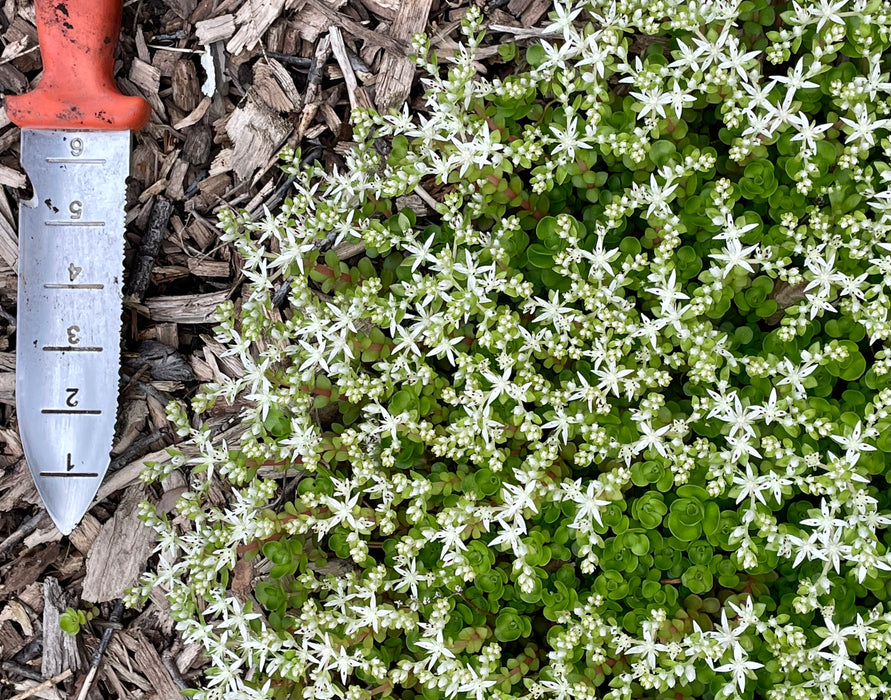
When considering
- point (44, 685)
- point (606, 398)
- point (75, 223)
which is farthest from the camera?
point (44, 685)

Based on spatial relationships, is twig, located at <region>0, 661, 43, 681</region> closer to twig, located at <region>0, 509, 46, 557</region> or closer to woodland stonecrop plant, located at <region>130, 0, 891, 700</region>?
twig, located at <region>0, 509, 46, 557</region>

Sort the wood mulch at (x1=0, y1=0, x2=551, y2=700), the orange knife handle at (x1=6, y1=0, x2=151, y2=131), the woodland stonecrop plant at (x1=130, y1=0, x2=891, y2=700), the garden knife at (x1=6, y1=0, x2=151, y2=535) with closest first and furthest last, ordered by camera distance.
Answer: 1. the woodland stonecrop plant at (x1=130, y1=0, x2=891, y2=700)
2. the orange knife handle at (x1=6, y1=0, x2=151, y2=131)
3. the garden knife at (x1=6, y1=0, x2=151, y2=535)
4. the wood mulch at (x1=0, y1=0, x2=551, y2=700)

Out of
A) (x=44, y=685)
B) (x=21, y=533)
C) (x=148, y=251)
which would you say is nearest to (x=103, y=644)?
(x=44, y=685)

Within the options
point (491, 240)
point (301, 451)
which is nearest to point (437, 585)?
point (301, 451)

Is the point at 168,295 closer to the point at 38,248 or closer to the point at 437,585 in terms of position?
the point at 38,248

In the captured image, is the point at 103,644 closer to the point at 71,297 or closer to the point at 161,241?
the point at 71,297

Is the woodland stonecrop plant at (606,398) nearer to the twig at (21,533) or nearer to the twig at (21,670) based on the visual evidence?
the twig at (21,533)

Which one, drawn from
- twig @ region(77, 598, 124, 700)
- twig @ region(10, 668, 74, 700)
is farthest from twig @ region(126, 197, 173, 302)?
twig @ region(10, 668, 74, 700)

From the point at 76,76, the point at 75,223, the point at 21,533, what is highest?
the point at 76,76
